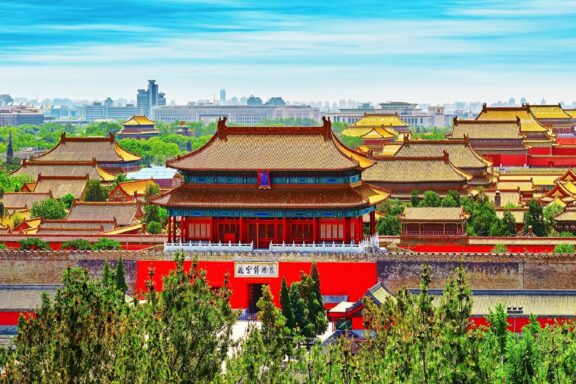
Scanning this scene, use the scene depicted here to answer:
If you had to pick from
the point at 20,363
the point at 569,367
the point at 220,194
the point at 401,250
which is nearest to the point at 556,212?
the point at 401,250

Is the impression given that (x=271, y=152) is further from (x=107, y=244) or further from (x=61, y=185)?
(x=61, y=185)

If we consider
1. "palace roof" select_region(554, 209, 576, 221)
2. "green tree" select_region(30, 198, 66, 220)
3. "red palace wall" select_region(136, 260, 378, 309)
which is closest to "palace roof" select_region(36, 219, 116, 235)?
"green tree" select_region(30, 198, 66, 220)

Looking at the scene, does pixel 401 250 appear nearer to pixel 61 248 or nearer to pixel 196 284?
pixel 61 248

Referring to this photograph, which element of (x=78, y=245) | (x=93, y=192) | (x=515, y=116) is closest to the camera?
(x=78, y=245)

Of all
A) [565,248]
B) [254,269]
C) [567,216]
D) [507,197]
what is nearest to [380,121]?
[507,197]

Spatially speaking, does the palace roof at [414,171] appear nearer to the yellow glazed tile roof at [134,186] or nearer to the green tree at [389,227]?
the green tree at [389,227]
